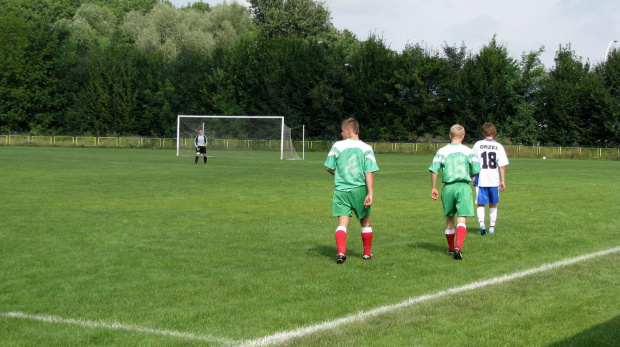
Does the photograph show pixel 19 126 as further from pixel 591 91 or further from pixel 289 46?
pixel 591 91

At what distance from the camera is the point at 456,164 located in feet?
30.0

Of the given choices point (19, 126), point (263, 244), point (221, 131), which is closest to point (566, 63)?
point (221, 131)

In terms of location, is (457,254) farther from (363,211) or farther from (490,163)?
(490,163)

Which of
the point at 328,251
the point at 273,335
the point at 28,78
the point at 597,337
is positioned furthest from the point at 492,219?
the point at 28,78

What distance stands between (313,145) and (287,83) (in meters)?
7.44

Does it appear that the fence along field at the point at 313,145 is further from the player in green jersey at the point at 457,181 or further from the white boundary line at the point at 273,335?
the white boundary line at the point at 273,335

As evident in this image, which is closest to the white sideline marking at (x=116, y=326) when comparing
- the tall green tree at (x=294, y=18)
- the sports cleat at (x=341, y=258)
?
the sports cleat at (x=341, y=258)

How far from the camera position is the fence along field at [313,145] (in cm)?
5950

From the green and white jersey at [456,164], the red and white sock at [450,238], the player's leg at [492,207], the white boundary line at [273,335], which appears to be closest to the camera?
the white boundary line at [273,335]

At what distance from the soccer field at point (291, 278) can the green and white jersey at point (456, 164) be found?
1.08 meters

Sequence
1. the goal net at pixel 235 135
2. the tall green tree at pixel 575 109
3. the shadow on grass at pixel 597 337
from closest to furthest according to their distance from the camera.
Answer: the shadow on grass at pixel 597 337, the goal net at pixel 235 135, the tall green tree at pixel 575 109

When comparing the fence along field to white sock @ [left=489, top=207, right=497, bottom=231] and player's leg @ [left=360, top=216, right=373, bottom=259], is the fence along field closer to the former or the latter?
white sock @ [left=489, top=207, right=497, bottom=231]

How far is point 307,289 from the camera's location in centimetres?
703

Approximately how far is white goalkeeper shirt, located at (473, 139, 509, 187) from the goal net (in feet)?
117
